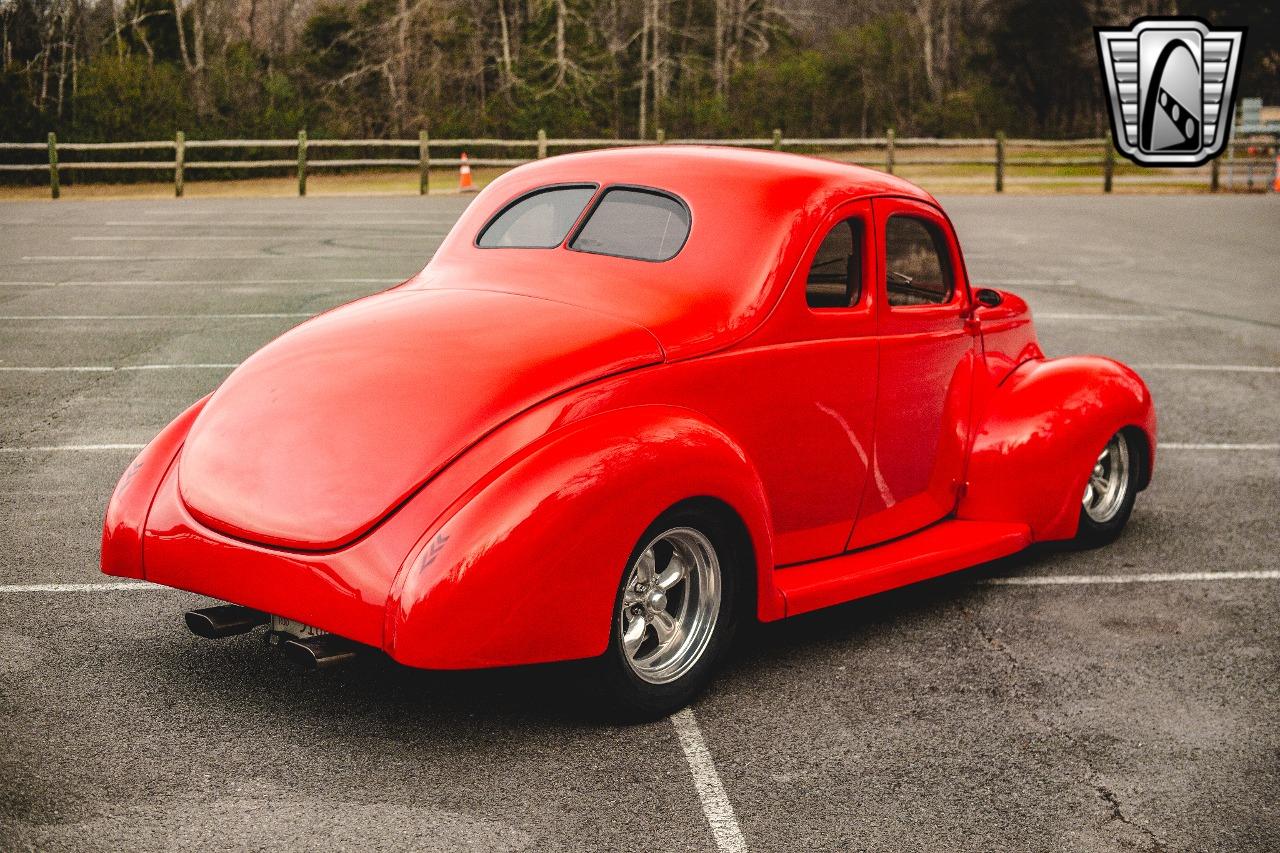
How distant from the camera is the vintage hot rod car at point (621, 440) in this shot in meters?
3.81

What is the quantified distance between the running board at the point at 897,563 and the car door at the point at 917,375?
0.27ft

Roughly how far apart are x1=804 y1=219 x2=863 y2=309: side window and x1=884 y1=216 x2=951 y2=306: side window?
0.52ft

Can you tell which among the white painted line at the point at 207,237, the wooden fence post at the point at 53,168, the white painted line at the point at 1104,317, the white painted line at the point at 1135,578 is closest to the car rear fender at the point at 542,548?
the white painted line at the point at 1135,578

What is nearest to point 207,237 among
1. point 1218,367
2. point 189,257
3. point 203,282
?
point 189,257

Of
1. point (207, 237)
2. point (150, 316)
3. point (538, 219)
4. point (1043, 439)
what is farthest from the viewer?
point (207, 237)

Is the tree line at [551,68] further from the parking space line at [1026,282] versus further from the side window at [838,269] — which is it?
the side window at [838,269]

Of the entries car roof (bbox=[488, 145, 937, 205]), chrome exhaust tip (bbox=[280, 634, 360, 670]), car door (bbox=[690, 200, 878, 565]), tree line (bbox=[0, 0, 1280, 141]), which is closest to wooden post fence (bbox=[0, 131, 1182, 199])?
tree line (bbox=[0, 0, 1280, 141])

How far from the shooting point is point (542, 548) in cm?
375

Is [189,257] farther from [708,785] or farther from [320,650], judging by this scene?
[708,785]

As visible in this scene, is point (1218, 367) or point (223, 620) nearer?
point (223, 620)

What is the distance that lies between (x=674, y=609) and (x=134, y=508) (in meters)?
1.80

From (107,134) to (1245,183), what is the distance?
3084 centimetres

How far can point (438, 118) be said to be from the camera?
156 feet

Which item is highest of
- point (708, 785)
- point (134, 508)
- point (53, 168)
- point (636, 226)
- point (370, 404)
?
point (53, 168)
